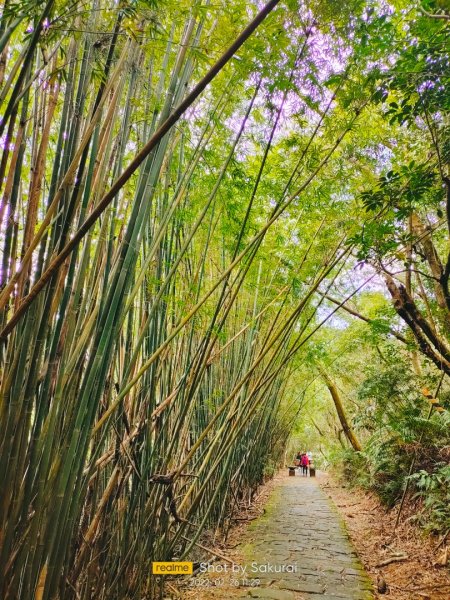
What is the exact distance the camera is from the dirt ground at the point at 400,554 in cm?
255

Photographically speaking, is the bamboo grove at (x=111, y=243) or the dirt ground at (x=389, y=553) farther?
the dirt ground at (x=389, y=553)

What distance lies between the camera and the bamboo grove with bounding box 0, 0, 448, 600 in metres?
1.09

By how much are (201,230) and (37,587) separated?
7.24 ft

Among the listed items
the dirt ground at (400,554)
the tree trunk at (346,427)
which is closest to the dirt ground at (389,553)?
the dirt ground at (400,554)

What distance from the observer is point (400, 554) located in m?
3.22

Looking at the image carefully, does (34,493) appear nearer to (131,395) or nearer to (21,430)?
(21,430)

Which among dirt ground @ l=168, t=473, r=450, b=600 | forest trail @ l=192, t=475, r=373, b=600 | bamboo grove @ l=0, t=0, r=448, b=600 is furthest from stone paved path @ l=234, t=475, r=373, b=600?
bamboo grove @ l=0, t=0, r=448, b=600

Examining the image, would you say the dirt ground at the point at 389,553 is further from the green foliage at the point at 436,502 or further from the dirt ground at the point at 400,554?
the green foliage at the point at 436,502

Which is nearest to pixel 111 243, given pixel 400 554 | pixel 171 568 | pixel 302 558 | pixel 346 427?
pixel 171 568

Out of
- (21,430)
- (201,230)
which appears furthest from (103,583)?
(201,230)

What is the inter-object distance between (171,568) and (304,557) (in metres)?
1.53

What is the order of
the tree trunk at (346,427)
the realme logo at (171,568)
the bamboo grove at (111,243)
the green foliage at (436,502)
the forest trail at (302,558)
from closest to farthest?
the bamboo grove at (111,243) → the realme logo at (171,568) → the forest trail at (302,558) → the green foliage at (436,502) → the tree trunk at (346,427)

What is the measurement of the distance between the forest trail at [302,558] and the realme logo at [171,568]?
0.71ft

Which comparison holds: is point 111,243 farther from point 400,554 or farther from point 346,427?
point 346,427
